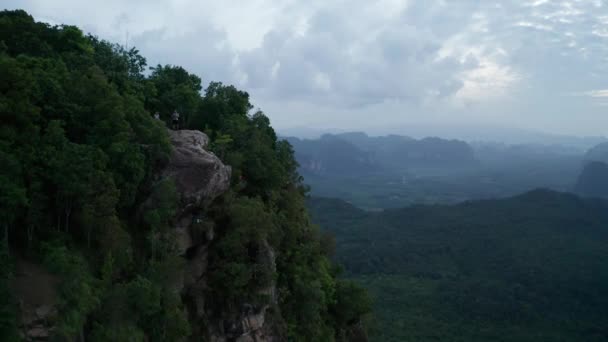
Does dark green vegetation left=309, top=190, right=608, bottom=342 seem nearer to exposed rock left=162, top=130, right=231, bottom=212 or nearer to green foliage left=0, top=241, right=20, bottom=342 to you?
exposed rock left=162, top=130, right=231, bottom=212

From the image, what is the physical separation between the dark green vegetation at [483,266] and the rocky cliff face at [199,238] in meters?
25.4

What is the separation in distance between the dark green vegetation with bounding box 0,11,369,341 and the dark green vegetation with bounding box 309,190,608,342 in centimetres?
2460

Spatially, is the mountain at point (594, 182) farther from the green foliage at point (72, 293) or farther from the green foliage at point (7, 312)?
the green foliage at point (7, 312)

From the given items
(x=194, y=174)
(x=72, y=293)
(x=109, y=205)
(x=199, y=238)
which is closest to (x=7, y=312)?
(x=72, y=293)

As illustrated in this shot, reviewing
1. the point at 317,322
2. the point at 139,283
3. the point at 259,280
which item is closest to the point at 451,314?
the point at 317,322

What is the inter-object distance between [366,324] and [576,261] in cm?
4946

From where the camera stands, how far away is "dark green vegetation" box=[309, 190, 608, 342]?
143 ft

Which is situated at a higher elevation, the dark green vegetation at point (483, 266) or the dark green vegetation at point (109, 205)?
the dark green vegetation at point (109, 205)

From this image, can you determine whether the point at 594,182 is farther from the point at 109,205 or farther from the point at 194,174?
the point at 109,205

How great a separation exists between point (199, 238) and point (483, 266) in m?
56.2

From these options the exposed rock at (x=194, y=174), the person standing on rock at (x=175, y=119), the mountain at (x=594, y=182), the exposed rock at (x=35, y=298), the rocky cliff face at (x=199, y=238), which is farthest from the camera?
the mountain at (x=594, y=182)

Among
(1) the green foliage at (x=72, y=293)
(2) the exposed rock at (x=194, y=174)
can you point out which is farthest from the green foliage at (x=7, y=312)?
(2) the exposed rock at (x=194, y=174)

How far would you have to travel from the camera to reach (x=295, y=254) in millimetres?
19594

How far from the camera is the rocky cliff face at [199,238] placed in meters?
14.5
